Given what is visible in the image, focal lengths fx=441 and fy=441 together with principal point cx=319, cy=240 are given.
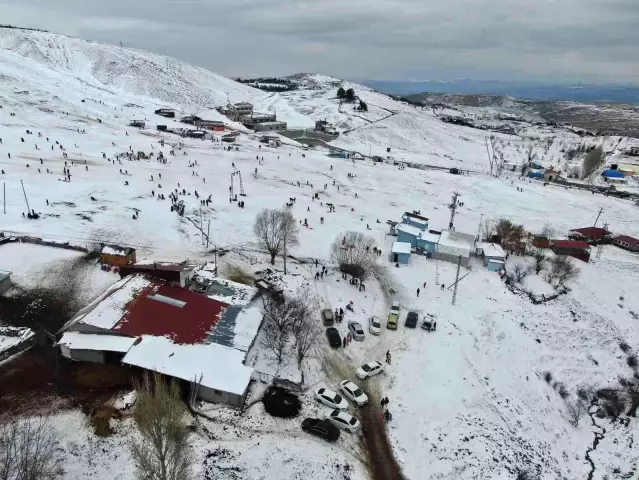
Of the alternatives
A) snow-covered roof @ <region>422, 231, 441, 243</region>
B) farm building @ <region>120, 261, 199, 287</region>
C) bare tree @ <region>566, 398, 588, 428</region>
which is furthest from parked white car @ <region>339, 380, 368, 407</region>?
snow-covered roof @ <region>422, 231, 441, 243</region>

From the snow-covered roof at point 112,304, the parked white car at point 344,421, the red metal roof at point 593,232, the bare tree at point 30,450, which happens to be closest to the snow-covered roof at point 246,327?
the parked white car at point 344,421

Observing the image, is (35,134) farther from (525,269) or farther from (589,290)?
(589,290)

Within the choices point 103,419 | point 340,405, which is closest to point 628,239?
point 340,405

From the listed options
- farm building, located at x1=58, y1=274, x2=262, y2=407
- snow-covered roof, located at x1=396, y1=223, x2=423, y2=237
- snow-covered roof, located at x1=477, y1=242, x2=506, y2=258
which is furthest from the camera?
snow-covered roof, located at x1=396, y1=223, x2=423, y2=237

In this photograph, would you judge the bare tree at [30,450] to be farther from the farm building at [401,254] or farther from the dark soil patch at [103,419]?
the farm building at [401,254]

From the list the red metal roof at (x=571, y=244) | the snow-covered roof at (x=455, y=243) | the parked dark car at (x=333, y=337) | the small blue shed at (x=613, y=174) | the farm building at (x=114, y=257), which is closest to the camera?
the parked dark car at (x=333, y=337)

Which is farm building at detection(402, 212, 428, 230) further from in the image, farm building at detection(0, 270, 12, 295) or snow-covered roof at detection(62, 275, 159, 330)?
farm building at detection(0, 270, 12, 295)
